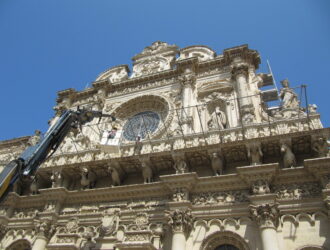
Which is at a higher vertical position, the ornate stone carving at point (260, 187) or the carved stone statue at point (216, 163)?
the carved stone statue at point (216, 163)

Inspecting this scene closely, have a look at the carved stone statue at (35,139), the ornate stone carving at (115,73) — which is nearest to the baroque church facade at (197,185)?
the carved stone statue at (35,139)

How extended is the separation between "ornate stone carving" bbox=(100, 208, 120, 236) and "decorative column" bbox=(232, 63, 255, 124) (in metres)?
6.29

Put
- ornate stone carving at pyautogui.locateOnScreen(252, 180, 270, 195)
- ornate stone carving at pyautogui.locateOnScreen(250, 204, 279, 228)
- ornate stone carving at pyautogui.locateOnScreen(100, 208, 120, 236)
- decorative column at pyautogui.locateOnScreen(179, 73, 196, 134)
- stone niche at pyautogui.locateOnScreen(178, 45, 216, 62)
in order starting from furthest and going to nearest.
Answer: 1. stone niche at pyautogui.locateOnScreen(178, 45, 216, 62)
2. decorative column at pyautogui.locateOnScreen(179, 73, 196, 134)
3. ornate stone carving at pyautogui.locateOnScreen(100, 208, 120, 236)
4. ornate stone carving at pyautogui.locateOnScreen(252, 180, 270, 195)
5. ornate stone carving at pyautogui.locateOnScreen(250, 204, 279, 228)

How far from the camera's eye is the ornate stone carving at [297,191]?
9.41 meters

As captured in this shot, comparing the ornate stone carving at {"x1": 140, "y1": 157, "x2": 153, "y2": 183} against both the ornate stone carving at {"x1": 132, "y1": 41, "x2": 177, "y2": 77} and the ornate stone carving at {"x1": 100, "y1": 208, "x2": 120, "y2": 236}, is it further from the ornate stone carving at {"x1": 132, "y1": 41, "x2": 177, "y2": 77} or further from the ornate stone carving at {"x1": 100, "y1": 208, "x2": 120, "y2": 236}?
the ornate stone carving at {"x1": 132, "y1": 41, "x2": 177, "y2": 77}

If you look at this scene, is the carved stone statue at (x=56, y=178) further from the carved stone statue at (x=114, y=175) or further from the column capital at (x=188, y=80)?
the column capital at (x=188, y=80)

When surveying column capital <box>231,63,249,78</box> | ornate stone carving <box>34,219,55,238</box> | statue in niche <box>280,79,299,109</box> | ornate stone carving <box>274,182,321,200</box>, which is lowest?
ornate stone carving <box>34,219,55,238</box>

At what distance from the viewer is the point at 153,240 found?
32.8 ft

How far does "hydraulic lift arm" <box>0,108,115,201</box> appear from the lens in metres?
7.09

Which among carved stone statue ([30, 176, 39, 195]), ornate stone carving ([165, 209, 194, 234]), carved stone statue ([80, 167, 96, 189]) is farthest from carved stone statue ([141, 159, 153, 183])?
carved stone statue ([30, 176, 39, 195])

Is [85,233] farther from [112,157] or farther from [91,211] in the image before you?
[112,157]

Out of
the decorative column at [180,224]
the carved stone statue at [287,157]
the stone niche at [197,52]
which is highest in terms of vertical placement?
the stone niche at [197,52]

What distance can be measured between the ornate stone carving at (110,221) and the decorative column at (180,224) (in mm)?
2187

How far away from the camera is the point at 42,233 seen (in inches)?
455
